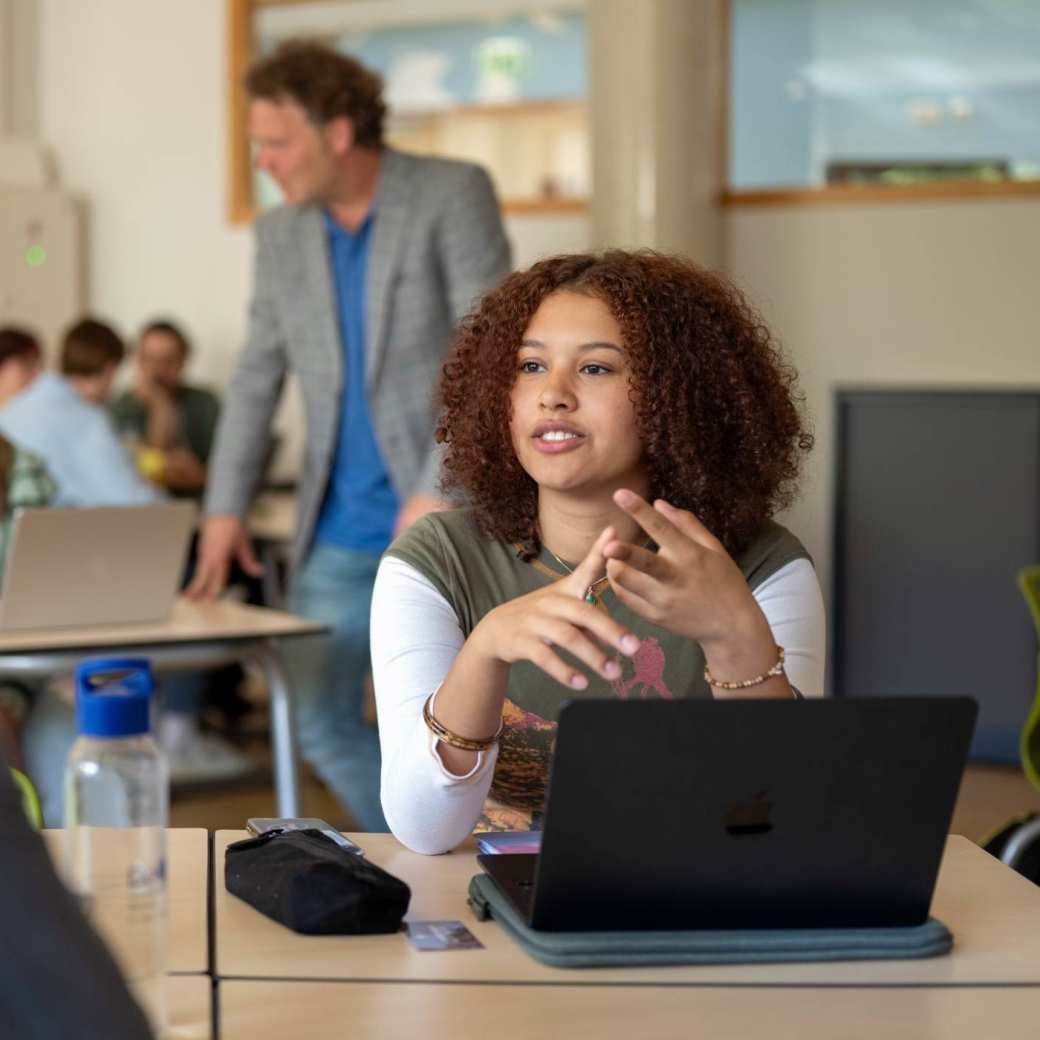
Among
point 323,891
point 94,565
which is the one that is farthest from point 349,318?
point 323,891

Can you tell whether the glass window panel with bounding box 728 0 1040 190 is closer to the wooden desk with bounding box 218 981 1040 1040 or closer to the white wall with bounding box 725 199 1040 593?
the white wall with bounding box 725 199 1040 593

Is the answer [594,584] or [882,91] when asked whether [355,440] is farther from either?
[882,91]

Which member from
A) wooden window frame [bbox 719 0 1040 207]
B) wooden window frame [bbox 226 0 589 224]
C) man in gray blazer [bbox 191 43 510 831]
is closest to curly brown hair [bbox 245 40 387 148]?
man in gray blazer [bbox 191 43 510 831]

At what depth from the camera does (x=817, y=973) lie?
4.26ft

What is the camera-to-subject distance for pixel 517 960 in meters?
1.30

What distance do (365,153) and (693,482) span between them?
6.27ft

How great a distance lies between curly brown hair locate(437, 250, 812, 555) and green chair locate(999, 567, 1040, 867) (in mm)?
1022

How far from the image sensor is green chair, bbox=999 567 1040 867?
110 inches

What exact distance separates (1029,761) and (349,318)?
1.60 metres

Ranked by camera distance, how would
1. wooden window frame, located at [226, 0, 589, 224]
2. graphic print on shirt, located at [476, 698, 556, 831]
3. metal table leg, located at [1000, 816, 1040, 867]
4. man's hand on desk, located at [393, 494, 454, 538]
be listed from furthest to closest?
wooden window frame, located at [226, 0, 589, 224], man's hand on desk, located at [393, 494, 454, 538], metal table leg, located at [1000, 816, 1040, 867], graphic print on shirt, located at [476, 698, 556, 831]

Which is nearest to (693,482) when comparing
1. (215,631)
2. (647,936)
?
(647,936)

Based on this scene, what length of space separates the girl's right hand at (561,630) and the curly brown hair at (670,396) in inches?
17.8

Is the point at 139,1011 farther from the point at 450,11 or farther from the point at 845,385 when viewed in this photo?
the point at 450,11

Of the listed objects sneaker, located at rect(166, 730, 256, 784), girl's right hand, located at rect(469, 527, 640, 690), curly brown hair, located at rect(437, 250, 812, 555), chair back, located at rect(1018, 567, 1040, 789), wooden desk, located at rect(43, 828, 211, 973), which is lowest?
sneaker, located at rect(166, 730, 256, 784)
